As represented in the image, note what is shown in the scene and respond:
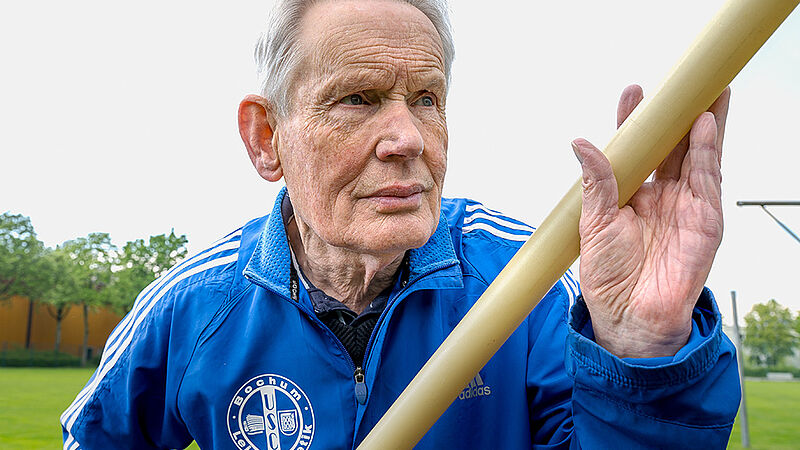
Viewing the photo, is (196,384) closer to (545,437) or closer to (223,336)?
(223,336)

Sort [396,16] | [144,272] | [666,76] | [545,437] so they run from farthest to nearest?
[144,272], [545,437], [396,16], [666,76]

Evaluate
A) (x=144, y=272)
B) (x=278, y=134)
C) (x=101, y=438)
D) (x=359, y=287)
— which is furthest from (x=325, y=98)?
(x=144, y=272)

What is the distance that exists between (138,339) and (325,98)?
1.31 m

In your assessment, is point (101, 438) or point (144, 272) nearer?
point (101, 438)

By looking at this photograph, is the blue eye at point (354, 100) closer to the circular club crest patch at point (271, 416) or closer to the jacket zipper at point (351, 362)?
the jacket zipper at point (351, 362)

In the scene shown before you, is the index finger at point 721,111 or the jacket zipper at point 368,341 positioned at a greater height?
the index finger at point 721,111

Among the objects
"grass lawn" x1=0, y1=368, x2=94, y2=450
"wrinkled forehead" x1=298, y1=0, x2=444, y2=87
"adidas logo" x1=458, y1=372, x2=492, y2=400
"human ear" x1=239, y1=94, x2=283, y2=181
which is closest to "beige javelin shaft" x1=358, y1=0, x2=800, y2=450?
"adidas logo" x1=458, y1=372, x2=492, y2=400

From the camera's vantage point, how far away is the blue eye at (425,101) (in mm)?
2240

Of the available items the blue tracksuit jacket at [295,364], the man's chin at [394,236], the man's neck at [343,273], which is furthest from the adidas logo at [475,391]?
the man's chin at [394,236]

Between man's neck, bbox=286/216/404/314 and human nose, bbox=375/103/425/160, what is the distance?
0.46m

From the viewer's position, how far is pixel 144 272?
56.9 meters

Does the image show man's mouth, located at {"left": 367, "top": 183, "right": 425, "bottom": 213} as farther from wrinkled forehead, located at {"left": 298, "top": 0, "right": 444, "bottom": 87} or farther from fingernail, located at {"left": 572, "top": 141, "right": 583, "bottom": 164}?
fingernail, located at {"left": 572, "top": 141, "right": 583, "bottom": 164}

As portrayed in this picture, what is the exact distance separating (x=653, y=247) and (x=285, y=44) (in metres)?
1.39

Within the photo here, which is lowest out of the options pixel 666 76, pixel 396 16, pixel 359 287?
pixel 359 287
